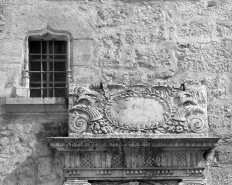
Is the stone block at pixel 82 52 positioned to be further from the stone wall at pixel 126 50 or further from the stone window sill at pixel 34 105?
the stone window sill at pixel 34 105

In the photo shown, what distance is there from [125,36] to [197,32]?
850mm

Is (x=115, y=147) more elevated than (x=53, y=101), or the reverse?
(x=53, y=101)

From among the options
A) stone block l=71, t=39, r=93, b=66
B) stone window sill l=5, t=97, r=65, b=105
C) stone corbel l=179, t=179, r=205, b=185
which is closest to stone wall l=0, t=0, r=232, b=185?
stone block l=71, t=39, r=93, b=66

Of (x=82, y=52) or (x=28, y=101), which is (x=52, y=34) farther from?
(x=28, y=101)

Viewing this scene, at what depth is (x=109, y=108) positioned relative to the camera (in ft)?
27.4

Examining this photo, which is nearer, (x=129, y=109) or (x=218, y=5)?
(x=129, y=109)

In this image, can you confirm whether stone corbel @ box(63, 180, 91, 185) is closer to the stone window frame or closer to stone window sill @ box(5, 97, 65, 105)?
stone window sill @ box(5, 97, 65, 105)

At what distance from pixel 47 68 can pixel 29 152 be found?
3.37 ft

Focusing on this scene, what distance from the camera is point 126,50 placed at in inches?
343

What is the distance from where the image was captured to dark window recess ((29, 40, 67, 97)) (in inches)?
344

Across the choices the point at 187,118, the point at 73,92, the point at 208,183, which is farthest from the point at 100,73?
the point at 208,183

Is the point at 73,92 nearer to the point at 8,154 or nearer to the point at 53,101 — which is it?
the point at 53,101

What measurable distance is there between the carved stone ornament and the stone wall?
213 mm

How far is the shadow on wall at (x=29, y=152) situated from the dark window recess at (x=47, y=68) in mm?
361
